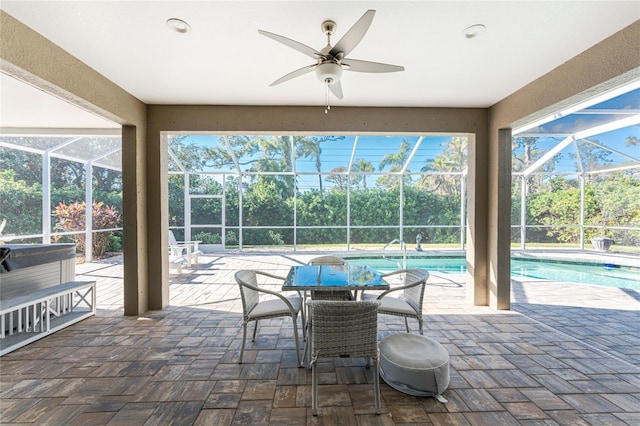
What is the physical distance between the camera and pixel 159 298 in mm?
3762

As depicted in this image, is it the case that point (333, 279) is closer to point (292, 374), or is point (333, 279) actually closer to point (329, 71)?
point (292, 374)

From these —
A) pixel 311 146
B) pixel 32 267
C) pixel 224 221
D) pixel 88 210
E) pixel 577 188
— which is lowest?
pixel 32 267

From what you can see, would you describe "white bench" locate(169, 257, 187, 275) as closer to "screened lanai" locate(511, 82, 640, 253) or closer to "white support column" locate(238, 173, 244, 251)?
"white support column" locate(238, 173, 244, 251)

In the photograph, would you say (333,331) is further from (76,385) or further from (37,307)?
(37,307)

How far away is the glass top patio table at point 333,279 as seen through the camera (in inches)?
89.0

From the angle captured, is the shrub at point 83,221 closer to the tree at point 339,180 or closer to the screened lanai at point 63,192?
Answer: the screened lanai at point 63,192

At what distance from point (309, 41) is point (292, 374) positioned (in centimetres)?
268

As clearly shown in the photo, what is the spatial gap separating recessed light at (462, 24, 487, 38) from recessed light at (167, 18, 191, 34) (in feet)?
6.84

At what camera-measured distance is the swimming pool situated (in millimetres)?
5697

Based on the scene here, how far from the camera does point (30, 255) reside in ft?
10.1

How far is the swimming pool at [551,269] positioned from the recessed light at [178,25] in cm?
603

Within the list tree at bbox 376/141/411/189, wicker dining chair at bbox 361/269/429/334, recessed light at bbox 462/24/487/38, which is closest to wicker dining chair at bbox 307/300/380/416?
wicker dining chair at bbox 361/269/429/334

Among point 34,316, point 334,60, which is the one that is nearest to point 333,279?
point 334,60

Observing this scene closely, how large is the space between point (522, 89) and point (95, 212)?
31.7 ft
